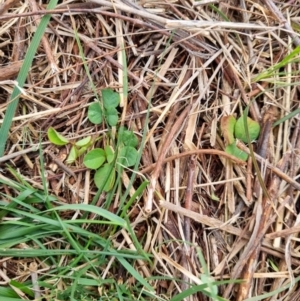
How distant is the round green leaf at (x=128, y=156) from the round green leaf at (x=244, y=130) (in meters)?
0.31

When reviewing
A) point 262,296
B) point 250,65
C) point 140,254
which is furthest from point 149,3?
point 262,296

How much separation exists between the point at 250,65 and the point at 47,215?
0.76 m

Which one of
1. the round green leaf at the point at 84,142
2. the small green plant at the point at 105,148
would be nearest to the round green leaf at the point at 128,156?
the small green plant at the point at 105,148

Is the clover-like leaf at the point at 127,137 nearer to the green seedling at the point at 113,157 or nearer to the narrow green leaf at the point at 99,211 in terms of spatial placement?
the green seedling at the point at 113,157

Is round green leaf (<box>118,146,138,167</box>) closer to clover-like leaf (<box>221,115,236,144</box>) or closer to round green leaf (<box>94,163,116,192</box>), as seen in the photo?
round green leaf (<box>94,163,116,192</box>)

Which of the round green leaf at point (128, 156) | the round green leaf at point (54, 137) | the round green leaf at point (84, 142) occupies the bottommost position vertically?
the round green leaf at point (128, 156)

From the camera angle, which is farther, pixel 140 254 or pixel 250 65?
pixel 250 65

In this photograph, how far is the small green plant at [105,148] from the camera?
1.33 meters

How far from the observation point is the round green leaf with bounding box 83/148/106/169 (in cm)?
134

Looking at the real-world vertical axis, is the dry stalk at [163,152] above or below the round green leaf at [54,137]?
below

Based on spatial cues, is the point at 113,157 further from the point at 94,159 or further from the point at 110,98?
the point at 110,98

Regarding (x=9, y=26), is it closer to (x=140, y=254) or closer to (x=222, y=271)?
(x=140, y=254)

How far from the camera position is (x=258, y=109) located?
1.42 metres

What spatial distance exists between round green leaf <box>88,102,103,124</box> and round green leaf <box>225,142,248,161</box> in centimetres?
39
